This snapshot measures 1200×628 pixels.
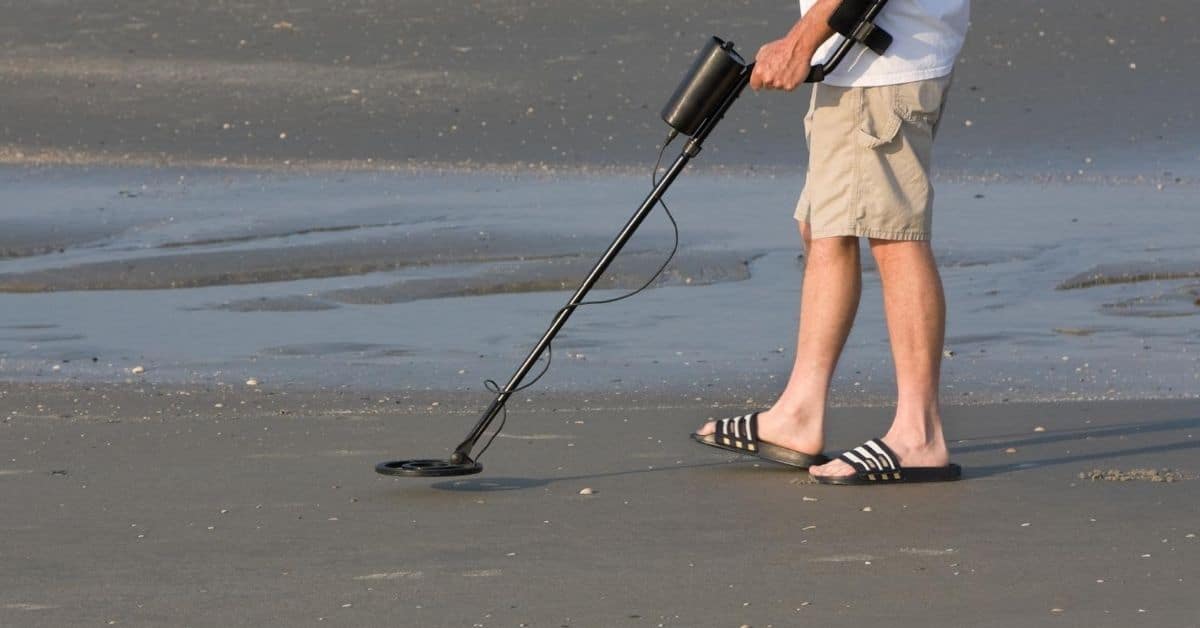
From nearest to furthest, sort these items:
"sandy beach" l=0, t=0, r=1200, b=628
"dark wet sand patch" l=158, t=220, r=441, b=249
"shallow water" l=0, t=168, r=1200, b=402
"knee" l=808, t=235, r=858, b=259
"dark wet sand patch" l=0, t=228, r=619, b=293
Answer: "sandy beach" l=0, t=0, r=1200, b=628, "knee" l=808, t=235, r=858, b=259, "shallow water" l=0, t=168, r=1200, b=402, "dark wet sand patch" l=0, t=228, r=619, b=293, "dark wet sand patch" l=158, t=220, r=441, b=249

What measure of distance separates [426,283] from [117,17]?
11.8 meters

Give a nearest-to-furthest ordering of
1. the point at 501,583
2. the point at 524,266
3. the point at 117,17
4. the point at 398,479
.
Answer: the point at 501,583 < the point at 398,479 < the point at 524,266 < the point at 117,17

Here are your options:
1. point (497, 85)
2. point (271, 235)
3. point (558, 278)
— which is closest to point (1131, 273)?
point (558, 278)

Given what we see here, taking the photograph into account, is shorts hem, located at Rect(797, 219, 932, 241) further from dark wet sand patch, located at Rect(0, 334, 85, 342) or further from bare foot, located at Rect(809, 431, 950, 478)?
dark wet sand patch, located at Rect(0, 334, 85, 342)

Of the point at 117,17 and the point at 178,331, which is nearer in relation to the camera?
the point at 178,331

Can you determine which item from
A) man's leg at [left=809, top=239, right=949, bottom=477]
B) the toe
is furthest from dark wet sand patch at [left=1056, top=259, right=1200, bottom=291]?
the toe

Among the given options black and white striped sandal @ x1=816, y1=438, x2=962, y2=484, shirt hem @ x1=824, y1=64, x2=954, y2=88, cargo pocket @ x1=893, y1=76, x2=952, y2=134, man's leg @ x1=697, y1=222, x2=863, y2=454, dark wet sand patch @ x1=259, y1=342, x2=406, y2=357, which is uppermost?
shirt hem @ x1=824, y1=64, x2=954, y2=88

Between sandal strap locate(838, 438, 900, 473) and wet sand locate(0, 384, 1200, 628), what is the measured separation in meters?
0.06

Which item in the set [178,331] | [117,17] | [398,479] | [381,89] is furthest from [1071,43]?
[398,479]

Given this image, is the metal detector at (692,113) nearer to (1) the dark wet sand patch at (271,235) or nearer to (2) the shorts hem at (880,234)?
(2) the shorts hem at (880,234)

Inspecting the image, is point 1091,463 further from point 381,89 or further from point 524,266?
point 381,89

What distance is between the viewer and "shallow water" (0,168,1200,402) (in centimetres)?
699

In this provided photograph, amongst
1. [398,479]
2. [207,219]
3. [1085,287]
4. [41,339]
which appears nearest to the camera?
[398,479]

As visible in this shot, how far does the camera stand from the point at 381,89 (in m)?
16.8
